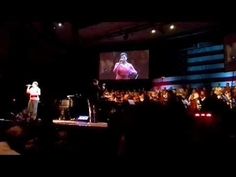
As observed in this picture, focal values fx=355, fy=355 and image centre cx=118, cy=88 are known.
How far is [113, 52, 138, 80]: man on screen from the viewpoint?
1421cm

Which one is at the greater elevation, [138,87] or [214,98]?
[138,87]

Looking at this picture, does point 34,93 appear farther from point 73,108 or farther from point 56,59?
point 56,59

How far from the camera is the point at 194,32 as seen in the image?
1321 centimetres

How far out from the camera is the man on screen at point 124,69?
46.6 ft

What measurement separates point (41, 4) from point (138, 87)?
11.9m

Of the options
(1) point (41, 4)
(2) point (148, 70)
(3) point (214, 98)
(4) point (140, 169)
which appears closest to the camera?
(4) point (140, 169)

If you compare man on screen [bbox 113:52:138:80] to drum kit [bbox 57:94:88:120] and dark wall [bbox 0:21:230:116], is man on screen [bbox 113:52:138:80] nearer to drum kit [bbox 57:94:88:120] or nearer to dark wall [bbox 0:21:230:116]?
dark wall [bbox 0:21:230:116]

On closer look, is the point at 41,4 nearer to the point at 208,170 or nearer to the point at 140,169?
the point at 140,169

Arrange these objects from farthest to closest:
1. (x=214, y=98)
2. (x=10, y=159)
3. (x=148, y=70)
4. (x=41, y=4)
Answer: (x=148, y=70)
(x=214, y=98)
(x=41, y=4)
(x=10, y=159)

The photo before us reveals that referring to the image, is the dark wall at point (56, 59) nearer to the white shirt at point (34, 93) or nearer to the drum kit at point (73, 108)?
the drum kit at point (73, 108)

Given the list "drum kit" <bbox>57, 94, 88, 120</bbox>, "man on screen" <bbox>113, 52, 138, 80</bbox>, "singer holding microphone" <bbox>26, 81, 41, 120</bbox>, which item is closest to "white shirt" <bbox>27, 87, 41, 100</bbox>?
"singer holding microphone" <bbox>26, 81, 41, 120</bbox>

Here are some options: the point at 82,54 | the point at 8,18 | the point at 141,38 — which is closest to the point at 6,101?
the point at 82,54

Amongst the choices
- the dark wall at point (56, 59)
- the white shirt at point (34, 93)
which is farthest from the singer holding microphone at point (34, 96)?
the dark wall at point (56, 59)

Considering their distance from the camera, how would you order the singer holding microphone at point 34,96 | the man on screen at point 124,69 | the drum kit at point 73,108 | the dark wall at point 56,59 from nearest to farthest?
1. the dark wall at point 56,59
2. the drum kit at point 73,108
3. the singer holding microphone at point 34,96
4. the man on screen at point 124,69
